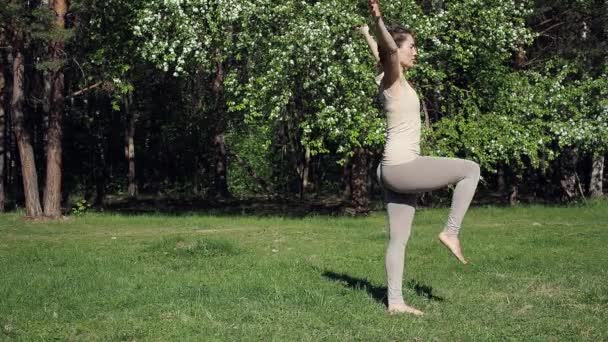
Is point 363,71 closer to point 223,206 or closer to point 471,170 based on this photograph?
point 223,206

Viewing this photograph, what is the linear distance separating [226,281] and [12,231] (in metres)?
11.5

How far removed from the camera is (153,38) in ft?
64.7

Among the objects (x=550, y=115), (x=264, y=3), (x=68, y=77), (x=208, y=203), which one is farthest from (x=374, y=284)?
(x=208, y=203)

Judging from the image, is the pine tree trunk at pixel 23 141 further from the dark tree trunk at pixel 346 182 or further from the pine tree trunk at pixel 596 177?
the pine tree trunk at pixel 596 177

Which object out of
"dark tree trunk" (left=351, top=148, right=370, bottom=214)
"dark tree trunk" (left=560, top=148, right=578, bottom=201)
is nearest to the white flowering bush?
"dark tree trunk" (left=351, top=148, right=370, bottom=214)

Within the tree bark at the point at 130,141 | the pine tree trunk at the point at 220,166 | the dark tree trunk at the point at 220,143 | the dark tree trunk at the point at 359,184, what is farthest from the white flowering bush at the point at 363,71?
the tree bark at the point at 130,141

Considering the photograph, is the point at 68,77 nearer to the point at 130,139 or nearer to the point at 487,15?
the point at 130,139

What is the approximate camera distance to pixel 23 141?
22297 millimetres

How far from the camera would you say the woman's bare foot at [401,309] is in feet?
22.4

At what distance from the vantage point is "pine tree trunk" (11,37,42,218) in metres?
21.8

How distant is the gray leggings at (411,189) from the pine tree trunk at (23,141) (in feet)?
55.6

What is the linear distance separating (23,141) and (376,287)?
16.6m

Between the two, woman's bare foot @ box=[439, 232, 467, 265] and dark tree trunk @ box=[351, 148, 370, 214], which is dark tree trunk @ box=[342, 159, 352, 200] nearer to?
dark tree trunk @ box=[351, 148, 370, 214]

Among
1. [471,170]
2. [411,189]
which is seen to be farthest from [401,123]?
[471,170]
